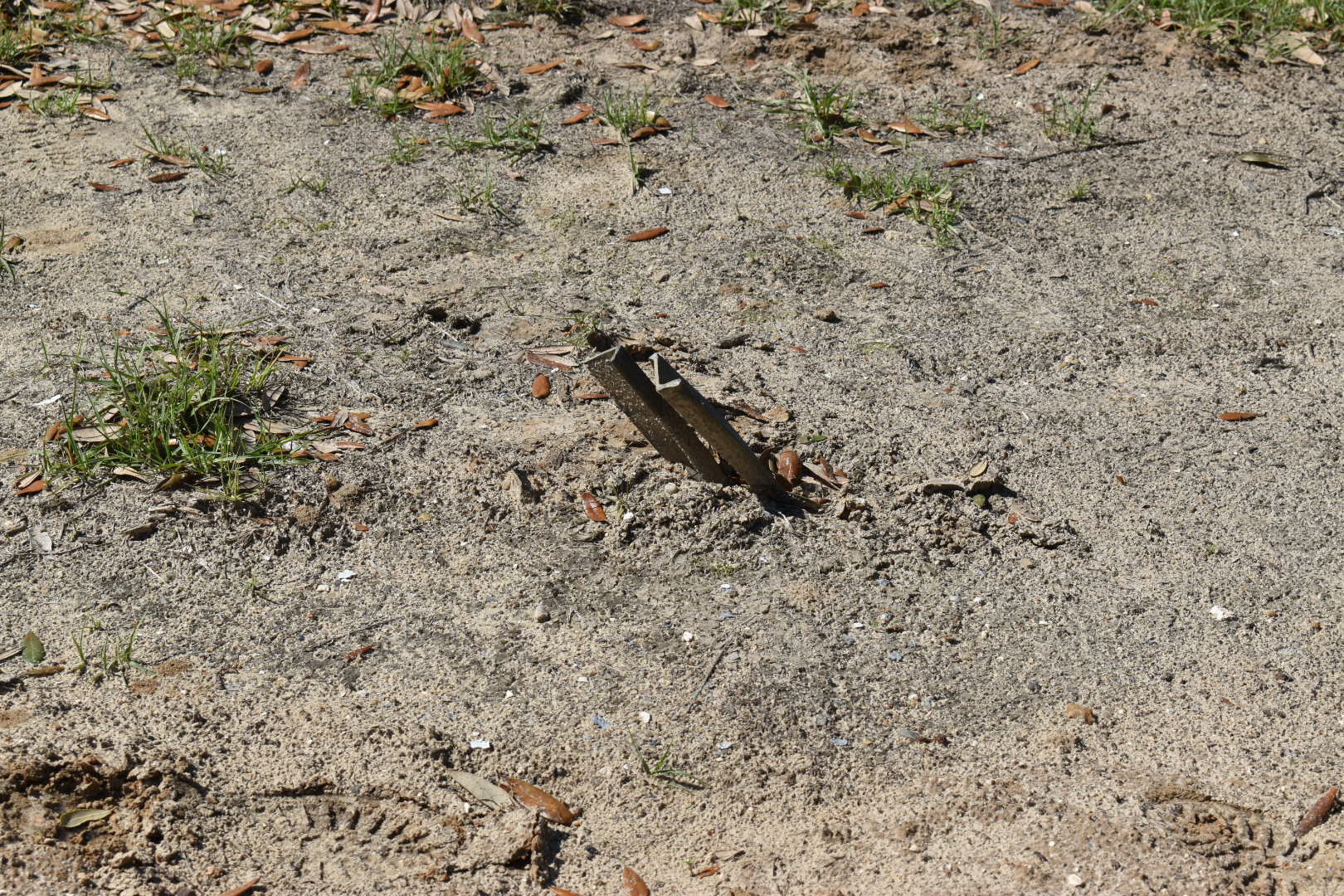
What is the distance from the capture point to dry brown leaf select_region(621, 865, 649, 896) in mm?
2207

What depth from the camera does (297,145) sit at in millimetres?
4488

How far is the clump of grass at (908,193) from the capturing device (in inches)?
164

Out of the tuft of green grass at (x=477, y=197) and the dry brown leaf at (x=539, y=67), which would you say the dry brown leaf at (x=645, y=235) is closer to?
the tuft of green grass at (x=477, y=197)

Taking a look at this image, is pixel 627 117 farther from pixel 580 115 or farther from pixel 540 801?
pixel 540 801

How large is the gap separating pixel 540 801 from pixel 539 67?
3.37 meters

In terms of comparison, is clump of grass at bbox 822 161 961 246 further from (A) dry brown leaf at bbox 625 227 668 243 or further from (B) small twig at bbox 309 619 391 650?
(B) small twig at bbox 309 619 391 650

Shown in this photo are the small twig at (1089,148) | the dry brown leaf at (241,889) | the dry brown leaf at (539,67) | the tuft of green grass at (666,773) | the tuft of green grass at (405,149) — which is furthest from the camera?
the dry brown leaf at (539,67)

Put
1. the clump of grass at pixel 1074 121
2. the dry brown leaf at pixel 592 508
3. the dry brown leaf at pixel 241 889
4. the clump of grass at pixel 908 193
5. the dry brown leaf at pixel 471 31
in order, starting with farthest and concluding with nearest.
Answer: the dry brown leaf at pixel 471 31 → the clump of grass at pixel 1074 121 → the clump of grass at pixel 908 193 → the dry brown leaf at pixel 592 508 → the dry brown leaf at pixel 241 889

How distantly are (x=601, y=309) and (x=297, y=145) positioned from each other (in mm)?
1546

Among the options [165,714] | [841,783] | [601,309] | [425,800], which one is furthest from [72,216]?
[841,783]

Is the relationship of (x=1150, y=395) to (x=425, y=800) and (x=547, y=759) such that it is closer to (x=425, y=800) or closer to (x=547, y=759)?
(x=547, y=759)

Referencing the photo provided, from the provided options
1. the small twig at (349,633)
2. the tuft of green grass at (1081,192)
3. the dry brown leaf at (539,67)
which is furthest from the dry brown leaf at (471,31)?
the small twig at (349,633)

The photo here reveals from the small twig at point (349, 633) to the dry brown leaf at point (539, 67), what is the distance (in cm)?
286

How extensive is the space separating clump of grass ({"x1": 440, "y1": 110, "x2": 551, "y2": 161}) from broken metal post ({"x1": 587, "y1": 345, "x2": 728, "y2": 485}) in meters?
1.78
